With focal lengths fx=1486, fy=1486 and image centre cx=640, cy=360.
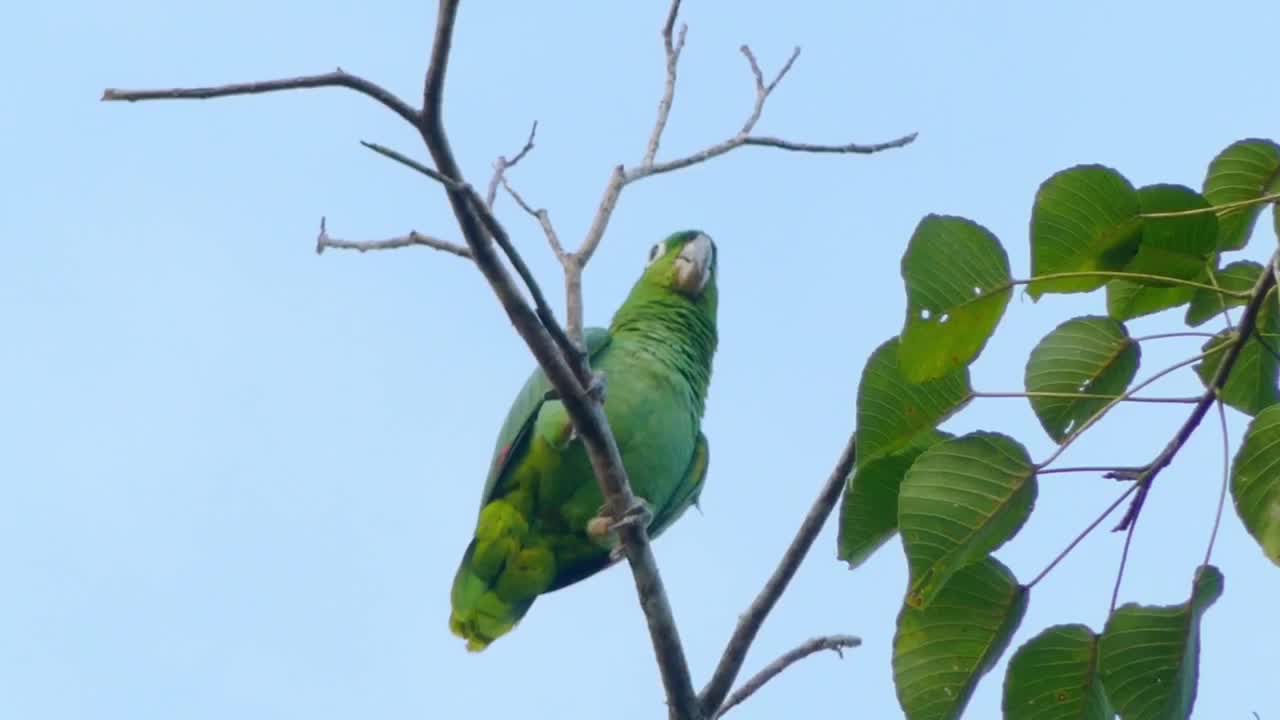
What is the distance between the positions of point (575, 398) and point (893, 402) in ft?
4.31

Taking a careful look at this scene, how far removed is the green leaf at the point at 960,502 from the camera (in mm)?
2098

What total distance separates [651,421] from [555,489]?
408 millimetres

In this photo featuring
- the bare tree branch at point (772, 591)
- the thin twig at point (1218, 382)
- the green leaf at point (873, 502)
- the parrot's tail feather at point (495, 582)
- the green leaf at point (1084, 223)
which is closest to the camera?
the thin twig at point (1218, 382)

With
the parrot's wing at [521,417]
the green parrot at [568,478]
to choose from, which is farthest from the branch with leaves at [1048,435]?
the parrot's wing at [521,417]

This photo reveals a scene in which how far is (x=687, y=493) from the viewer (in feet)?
18.0

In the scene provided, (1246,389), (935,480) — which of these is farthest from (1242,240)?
(935,480)

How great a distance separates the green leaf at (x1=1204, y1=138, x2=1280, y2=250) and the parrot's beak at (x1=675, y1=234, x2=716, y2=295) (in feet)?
11.4

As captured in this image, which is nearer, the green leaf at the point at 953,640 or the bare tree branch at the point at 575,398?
the green leaf at the point at 953,640

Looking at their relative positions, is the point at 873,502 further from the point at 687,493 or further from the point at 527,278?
the point at 687,493

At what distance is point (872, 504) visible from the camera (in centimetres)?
238

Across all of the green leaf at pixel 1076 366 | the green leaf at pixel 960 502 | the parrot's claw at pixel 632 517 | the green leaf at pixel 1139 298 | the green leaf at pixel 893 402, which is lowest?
the green leaf at pixel 960 502

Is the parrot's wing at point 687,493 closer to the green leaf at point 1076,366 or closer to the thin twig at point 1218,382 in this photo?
the green leaf at point 1076,366

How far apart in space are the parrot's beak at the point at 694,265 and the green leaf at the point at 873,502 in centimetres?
349

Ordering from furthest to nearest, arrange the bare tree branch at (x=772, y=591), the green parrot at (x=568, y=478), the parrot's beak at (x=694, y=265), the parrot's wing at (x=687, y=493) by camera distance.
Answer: the parrot's beak at (x=694, y=265) < the parrot's wing at (x=687, y=493) < the green parrot at (x=568, y=478) < the bare tree branch at (x=772, y=591)
